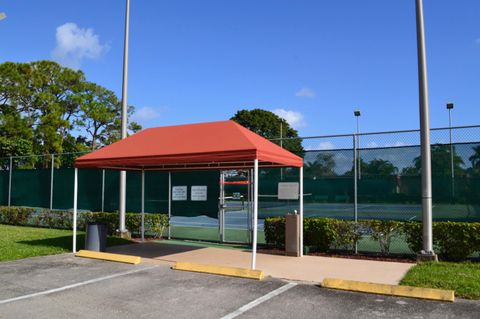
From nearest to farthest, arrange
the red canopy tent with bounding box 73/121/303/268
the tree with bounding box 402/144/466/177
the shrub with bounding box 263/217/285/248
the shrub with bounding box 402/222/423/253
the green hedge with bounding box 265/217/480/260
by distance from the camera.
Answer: the red canopy tent with bounding box 73/121/303/268 → the green hedge with bounding box 265/217/480/260 → the shrub with bounding box 402/222/423/253 → the tree with bounding box 402/144/466/177 → the shrub with bounding box 263/217/285/248

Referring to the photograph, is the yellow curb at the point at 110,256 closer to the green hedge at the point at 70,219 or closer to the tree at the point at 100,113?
the green hedge at the point at 70,219

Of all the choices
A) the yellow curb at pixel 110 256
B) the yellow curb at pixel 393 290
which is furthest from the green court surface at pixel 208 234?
the yellow curb at pixel 393 290

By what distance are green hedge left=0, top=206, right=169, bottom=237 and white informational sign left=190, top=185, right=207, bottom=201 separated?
48.6 inches

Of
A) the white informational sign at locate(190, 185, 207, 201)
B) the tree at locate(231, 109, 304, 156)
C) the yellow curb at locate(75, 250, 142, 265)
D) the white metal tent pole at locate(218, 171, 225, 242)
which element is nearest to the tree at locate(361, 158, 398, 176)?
the white metal tent pole at locate(218, 171, 225, 242)

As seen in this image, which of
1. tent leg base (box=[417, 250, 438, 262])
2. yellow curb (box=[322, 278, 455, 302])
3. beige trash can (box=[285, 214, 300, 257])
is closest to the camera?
yellow curb (box=[322, 278, 455, 302])

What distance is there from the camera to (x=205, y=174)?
48.8 feet

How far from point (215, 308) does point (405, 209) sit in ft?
21.9

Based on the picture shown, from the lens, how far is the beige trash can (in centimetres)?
1174

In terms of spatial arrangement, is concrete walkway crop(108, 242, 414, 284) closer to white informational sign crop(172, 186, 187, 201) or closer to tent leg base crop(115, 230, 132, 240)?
tent leg base crop(115, 230, 132, 240)

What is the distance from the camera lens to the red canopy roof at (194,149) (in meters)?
9.75

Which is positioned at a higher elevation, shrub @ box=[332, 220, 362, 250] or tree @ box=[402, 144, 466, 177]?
tree @ box=[402, 144, 466, 177]

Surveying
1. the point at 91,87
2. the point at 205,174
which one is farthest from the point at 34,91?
the point at 205,174

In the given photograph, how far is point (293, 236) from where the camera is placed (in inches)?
464

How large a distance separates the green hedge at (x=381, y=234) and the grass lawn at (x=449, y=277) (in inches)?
24.3
